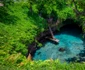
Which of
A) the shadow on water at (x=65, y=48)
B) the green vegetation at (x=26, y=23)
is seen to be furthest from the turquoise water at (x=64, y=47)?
the green vegetation at (x=26, y=23)

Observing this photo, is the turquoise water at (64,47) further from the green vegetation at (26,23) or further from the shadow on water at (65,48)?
the green vegetation at (26,23)

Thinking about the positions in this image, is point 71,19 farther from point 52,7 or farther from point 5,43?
point 5,43

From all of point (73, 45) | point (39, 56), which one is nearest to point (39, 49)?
point (39, 56)

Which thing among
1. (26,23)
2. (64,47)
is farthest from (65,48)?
(26,23)

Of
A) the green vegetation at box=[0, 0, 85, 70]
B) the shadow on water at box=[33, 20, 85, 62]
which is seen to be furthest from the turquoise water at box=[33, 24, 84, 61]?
the green vegetation at box=[0, 0, 85, 70]

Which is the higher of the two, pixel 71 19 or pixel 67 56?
pixel 71 19

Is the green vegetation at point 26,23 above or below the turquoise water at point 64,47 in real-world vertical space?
above

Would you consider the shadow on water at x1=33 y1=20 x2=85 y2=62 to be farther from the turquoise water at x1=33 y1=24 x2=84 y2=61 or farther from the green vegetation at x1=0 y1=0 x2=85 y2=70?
the green vegetation at x1=0 y1=0 x2=85 y2=70
